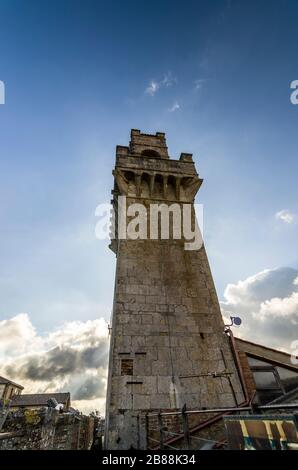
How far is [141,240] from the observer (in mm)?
9602

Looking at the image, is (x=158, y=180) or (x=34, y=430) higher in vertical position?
(x=158, y=180)

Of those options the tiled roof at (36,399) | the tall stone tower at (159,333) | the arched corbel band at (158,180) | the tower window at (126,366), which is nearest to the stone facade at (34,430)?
the tall stone tower at (159,333)

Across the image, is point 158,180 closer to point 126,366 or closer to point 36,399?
point 126,366

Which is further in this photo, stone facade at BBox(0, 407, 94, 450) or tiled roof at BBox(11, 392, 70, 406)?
tiled roof at BBox(11, 392, 70, 406)

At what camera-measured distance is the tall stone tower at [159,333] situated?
6.29 metres

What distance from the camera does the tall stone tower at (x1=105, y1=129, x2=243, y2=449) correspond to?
6289 mm

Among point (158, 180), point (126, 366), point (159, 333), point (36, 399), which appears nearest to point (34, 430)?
point (126, 366)

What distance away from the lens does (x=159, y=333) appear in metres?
7.53

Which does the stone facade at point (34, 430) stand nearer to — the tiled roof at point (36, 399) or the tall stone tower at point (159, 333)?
the tall stone tower at point (159, 333)

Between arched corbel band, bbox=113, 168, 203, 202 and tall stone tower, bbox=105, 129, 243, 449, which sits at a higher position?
arched corbel band, bbox=113, 168, 203, 202

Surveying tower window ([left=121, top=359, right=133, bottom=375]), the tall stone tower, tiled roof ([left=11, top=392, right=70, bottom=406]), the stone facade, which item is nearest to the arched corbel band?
the tall stone tower

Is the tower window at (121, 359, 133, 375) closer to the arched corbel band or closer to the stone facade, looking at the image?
the stone facade
